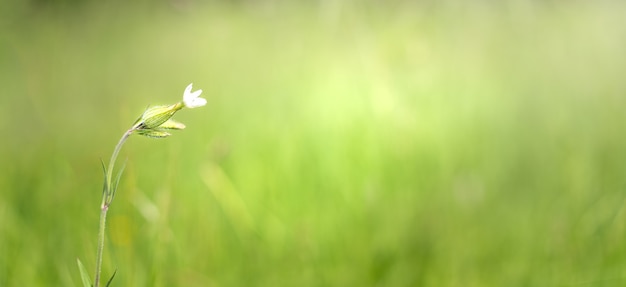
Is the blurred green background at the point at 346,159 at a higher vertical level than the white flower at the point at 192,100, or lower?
higher

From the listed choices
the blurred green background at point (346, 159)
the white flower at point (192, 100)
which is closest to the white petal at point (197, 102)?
the white flower at point (192, 100)

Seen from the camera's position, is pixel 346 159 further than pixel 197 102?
Yes

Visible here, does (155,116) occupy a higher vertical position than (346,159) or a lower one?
lower

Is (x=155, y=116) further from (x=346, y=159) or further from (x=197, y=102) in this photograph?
(x=346, y=159)

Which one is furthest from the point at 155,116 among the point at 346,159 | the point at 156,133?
the point at 346,159

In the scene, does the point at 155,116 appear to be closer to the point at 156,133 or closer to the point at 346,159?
the point at 156,133

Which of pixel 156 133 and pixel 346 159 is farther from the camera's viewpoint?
pixel 346 159

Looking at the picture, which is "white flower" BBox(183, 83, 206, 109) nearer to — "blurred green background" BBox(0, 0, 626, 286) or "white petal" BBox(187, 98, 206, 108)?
"white petal" BBox(187, 98, 206, 108)

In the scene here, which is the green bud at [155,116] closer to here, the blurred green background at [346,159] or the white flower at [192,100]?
the white flower at [192,100]

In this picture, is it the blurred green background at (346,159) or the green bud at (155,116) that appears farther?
the blurred green background at (346,159)
